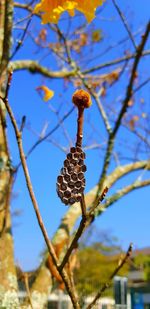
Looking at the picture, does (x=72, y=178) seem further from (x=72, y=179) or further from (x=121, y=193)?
(x=121, y=193)

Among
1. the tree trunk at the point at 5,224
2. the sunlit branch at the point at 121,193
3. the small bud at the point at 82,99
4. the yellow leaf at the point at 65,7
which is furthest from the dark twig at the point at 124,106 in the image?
the small bud at the point at 82,99

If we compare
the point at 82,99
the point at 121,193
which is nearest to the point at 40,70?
the point at 121,193

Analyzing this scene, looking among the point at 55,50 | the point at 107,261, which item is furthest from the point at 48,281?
the point at 107,261

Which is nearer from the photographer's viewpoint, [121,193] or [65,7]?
[65,7]

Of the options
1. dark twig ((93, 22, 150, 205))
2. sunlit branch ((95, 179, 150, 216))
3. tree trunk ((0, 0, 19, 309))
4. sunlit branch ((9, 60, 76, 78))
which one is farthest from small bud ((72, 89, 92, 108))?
sunlit branch ((9, 60, 76, 78))

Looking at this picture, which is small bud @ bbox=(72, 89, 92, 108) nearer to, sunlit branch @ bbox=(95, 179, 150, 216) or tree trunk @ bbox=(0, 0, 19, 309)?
tree trunk @ bbox=(0, 0, 19, 309)

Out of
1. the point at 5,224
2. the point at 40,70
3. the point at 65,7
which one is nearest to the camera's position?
the point at 65,7

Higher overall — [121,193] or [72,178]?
[121,193]
